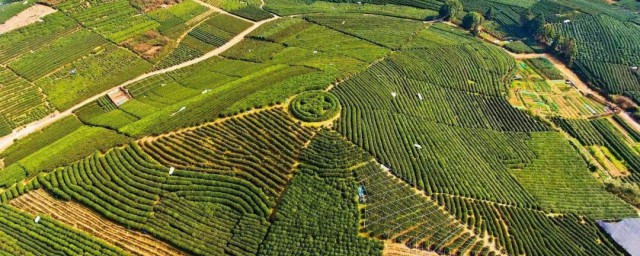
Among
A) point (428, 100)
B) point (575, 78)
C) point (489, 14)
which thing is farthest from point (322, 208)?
point (489, 14)

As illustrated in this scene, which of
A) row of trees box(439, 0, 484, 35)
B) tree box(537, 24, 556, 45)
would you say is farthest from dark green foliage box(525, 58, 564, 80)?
row of trees box(439, 0, 484, 35)

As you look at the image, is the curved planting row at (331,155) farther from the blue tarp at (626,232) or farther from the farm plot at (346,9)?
the farm plot at (346,9)

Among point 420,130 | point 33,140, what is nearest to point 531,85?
point 420,130

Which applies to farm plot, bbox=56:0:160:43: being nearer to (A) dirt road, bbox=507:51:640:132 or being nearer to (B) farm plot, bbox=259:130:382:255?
(B) farm plot, bbox=259:130:382:255

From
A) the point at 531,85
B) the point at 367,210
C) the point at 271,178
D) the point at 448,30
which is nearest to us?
the point at 367,210

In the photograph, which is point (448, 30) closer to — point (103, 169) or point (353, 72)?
point (353, 72)

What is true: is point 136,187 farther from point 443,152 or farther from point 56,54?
point 56,54
